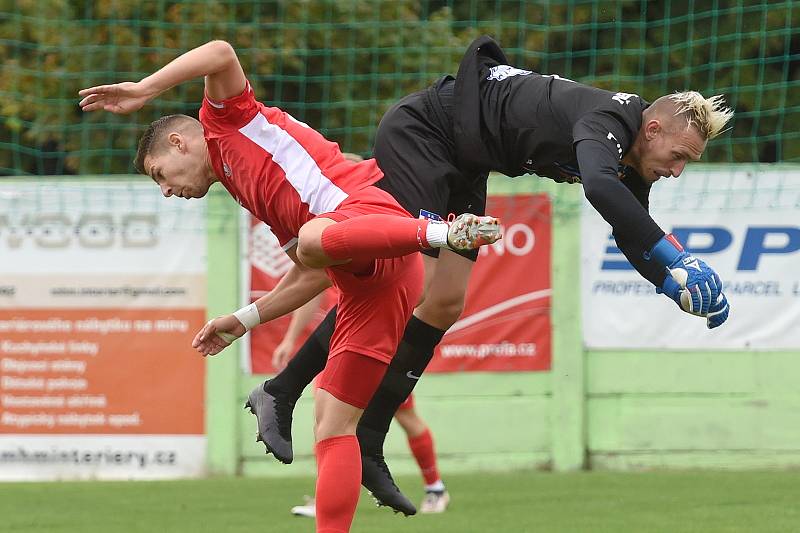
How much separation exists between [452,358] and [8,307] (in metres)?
2.99

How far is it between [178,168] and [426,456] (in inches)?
124

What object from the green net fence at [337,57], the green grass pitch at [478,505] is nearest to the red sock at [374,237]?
the green grass pitch at [478,505]

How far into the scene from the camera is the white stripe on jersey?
16.5 feet

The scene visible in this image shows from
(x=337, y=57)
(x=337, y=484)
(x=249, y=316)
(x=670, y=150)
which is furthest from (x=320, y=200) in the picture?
(x=337, y=57)

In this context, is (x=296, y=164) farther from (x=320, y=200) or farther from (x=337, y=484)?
(x=337, y=484)

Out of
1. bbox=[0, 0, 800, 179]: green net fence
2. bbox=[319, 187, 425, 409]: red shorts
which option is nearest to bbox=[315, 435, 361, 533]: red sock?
bbox=[319, 187, 425, 409]: red shorts

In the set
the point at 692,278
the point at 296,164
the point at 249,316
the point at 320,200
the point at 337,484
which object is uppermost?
the point at 296,164

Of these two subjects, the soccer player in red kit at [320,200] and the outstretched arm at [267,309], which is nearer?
the soccer player in red kit at [320,200]

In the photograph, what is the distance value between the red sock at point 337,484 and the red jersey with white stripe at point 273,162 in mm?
814

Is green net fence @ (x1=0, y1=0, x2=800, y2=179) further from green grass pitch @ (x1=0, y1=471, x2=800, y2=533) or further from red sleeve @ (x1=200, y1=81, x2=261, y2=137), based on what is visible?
red sleeve @ (x1=200, y1=81, x2=261, y2=137)

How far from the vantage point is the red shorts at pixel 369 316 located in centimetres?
501

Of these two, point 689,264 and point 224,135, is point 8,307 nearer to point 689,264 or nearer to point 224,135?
point 224,135

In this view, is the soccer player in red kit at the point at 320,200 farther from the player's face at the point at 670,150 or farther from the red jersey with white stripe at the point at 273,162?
the player's face at the point at 670,150

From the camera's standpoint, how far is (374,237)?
4.64 metres
